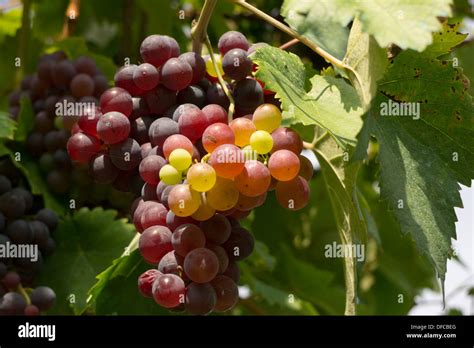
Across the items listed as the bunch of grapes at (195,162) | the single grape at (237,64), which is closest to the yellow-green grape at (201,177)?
the bunch of grapes at (195,162)

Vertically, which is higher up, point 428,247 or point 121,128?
point 121,128

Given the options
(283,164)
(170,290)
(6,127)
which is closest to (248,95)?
(283,164)

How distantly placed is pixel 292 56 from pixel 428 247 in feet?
1.31

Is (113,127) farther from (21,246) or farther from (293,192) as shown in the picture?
(21,246)

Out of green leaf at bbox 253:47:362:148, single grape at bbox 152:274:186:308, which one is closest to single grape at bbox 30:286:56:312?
single grape at bbox 152:274:186:308

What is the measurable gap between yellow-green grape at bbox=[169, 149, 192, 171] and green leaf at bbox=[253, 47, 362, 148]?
0.17 metres

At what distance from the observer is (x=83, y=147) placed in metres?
1.53

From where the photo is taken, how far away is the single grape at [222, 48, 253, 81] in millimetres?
1385

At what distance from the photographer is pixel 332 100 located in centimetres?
136

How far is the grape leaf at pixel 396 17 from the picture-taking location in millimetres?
1114

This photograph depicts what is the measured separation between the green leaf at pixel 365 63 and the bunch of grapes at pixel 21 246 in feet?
2.66

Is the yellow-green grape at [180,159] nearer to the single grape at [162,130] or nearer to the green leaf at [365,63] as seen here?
the single grape at [162,130]
